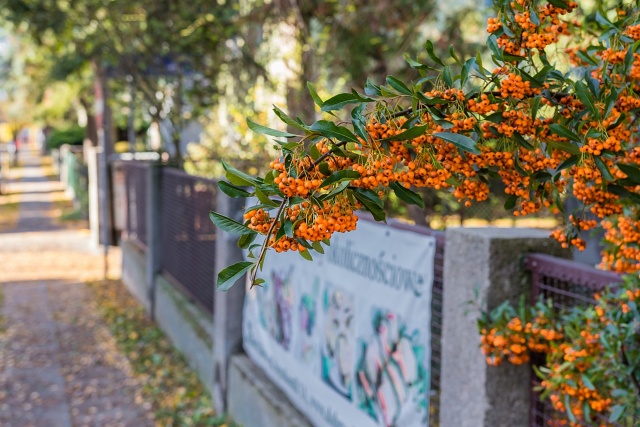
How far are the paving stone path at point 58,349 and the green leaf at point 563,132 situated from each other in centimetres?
556

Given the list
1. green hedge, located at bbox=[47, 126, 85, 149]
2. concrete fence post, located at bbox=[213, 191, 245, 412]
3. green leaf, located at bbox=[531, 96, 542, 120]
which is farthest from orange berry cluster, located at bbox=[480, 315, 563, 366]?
green hedge, located at bbox=[47, 126, 85, 149]

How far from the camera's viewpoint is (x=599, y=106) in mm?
2111

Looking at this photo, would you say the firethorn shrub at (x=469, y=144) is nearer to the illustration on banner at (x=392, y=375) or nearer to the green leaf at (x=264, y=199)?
the green leaf at (x=264, y=199)

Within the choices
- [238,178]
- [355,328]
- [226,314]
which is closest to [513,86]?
[238,178]

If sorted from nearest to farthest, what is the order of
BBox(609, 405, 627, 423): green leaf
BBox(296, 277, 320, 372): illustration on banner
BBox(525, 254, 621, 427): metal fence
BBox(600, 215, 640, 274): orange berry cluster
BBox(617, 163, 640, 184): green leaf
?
BBox(617, 163, 640, 184): green leaf, BBox(600, 215, 640, 274): orange berry cluster, BBox(609, 405, 627, 423): green leaf, BBox(525, 254, 621, 427): metal fence, BBox(296, 277, 320, 372): illustration on banner

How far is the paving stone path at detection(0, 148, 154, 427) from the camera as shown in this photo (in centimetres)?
718

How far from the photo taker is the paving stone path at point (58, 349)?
23.6 feet

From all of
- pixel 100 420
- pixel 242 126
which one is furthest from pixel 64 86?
pixel 100 420

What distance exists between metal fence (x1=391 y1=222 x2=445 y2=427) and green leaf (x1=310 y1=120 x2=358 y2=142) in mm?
2220

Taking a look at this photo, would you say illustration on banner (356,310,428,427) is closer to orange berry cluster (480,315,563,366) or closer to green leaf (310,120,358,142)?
orange berry cluster (480,315,563,366)

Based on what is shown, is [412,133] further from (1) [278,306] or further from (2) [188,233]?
(2) [188,233]

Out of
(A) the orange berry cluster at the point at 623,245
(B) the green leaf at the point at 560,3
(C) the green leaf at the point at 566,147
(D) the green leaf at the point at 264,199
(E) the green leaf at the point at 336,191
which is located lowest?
(A) the orange berry cluster at the point at 623,245

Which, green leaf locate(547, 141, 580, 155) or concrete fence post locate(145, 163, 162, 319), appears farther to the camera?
concrete fence post locate(145, 163, 162, 319)

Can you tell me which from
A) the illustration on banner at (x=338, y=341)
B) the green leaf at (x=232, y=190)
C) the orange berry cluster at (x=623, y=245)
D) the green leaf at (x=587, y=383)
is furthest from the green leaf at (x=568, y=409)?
the illustration on banner at (x=338, y=341)
